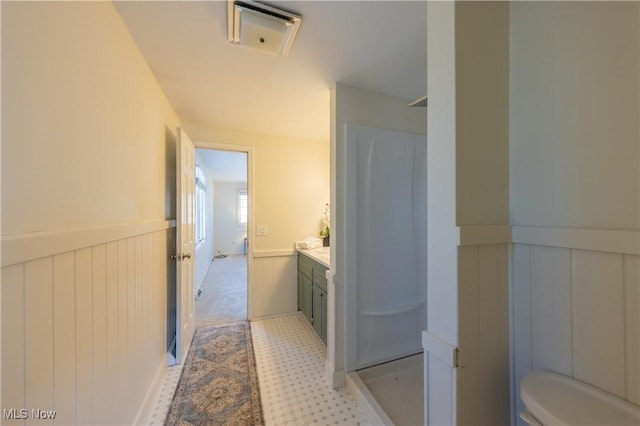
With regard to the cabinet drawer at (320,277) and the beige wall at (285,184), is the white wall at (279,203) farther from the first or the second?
the cabinet drawer at (320,277)

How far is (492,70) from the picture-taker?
85 centimetres

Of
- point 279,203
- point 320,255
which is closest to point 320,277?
point 320,255

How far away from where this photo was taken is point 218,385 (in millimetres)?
1702

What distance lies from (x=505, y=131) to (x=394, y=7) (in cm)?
77

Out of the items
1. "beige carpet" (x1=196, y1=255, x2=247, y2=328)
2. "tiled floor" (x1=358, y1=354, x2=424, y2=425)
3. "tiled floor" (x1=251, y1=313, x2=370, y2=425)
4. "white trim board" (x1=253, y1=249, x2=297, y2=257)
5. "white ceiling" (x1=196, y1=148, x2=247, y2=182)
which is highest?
"white ceiling" (x1=196, y1=148, x2=247, y2=182)

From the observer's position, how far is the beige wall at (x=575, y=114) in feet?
2.10

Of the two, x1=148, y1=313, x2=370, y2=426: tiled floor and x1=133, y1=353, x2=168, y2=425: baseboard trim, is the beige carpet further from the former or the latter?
x1=133, y1=353, x2=168, y2=425: baseboard trim

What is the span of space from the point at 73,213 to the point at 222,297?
3052mm

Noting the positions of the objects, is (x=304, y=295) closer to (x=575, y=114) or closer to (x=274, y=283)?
(x=274, y=283)

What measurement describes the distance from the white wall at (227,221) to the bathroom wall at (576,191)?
7.57 meters

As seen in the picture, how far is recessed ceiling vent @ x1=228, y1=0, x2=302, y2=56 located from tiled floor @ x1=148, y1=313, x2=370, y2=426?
7.16 ft

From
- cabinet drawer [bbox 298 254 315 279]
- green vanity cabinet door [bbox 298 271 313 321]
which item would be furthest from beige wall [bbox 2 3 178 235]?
green vanity cabinet door [bbox 298 271 313 321]

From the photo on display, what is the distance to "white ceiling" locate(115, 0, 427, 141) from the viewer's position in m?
1.12

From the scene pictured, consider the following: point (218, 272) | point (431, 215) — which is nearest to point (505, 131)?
point (431, 215)
